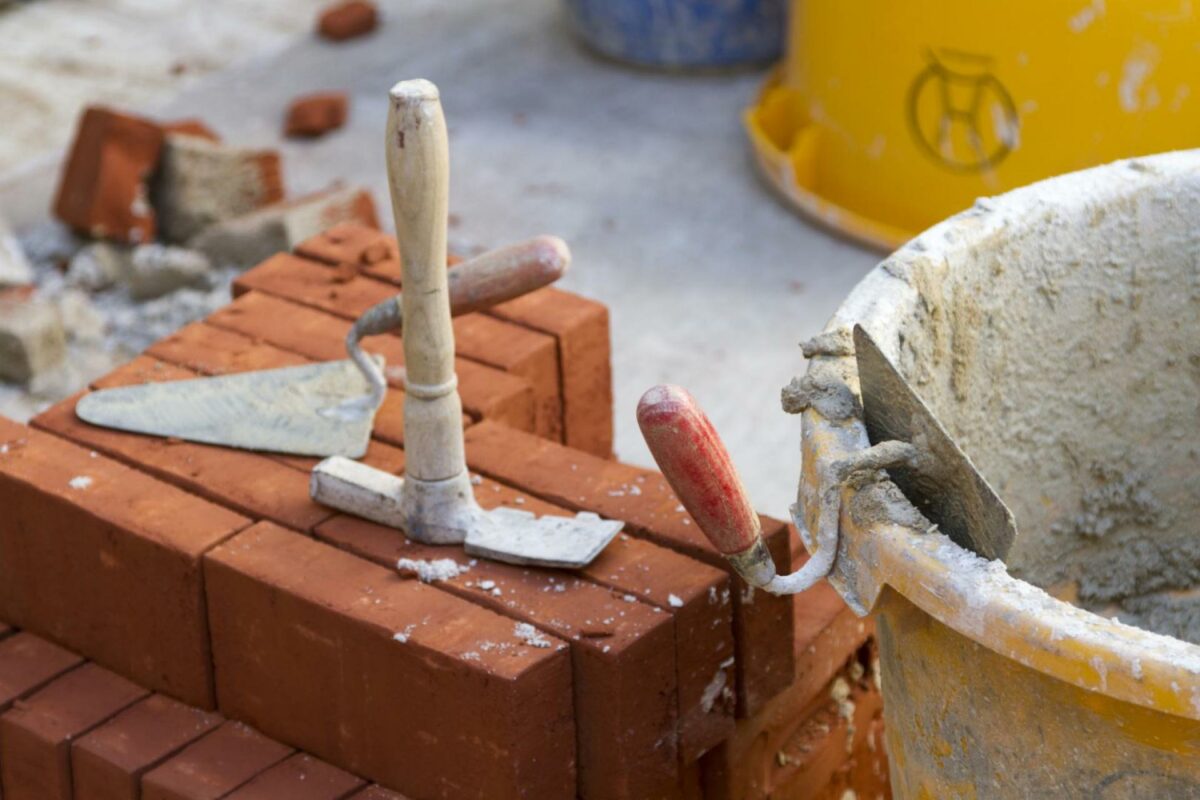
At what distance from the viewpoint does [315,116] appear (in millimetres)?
6332

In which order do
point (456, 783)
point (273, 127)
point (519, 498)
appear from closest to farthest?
point (456, 783) < point (519, 498) < point (273, 127)

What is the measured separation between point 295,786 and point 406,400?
62cm

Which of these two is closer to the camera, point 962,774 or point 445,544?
point 962,774

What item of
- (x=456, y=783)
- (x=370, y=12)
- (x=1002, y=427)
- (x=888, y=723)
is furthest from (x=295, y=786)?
(x=370, y=12)

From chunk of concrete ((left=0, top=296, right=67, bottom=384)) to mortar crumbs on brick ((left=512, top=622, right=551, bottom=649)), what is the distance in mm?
2713

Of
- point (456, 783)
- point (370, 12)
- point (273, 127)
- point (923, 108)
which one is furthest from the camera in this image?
point (370, 12)

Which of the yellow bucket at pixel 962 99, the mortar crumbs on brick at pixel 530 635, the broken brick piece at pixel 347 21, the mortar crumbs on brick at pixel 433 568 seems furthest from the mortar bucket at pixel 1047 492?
the broken brick piece at pixel 347 21

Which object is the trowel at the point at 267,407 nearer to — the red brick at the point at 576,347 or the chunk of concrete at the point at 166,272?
the red brick at the point at 576,347

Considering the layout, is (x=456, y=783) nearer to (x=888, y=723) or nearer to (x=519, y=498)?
(x=519, y=498)

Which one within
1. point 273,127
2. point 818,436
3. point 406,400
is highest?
point 818,436

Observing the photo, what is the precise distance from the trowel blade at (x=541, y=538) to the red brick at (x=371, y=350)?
375 mm

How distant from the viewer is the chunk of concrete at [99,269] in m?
5.53

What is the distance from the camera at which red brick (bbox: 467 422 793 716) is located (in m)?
2.80

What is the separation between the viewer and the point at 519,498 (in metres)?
2.93
